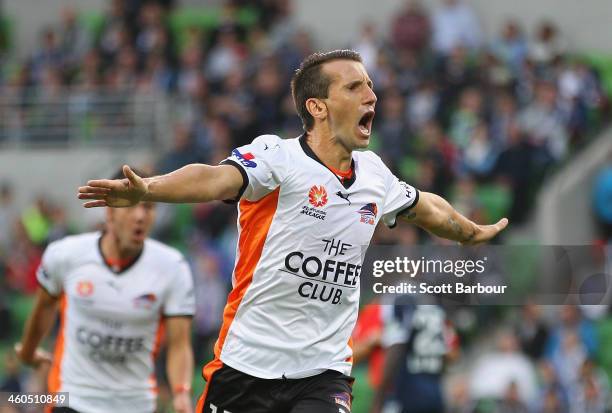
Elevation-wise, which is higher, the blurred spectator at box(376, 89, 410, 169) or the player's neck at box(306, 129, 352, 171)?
the blurred spectator at box(376, 89, 410, 169)

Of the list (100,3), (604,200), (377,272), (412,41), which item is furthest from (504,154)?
(100,3)

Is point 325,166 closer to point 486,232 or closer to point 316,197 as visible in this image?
point 316,197

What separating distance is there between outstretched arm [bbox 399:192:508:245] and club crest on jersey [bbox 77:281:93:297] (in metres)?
2.38

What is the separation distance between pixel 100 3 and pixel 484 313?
40.1 feet

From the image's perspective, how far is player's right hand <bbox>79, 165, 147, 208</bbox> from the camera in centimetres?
556

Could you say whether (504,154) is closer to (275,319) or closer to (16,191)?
(16,191)

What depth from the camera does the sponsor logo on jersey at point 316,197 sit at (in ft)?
21.0

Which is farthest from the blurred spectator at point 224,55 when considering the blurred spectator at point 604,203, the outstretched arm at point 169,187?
the outstretched arm at point 169,187

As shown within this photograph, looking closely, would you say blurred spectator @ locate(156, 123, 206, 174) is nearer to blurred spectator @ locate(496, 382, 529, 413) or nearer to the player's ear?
blurred spectator @ locate(496, 382, 529, 413)

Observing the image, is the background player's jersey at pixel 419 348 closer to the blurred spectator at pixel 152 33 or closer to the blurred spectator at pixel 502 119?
the blurred spectator at pixel 502 119

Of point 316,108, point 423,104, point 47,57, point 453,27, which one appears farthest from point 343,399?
point 47,57

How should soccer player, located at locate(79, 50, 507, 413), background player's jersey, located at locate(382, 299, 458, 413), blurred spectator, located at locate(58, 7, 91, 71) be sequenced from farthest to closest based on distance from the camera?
blurred spectator, located at locate(58, 7, 91, 71)
background player's jersey, located at locate(382, 299, 458, 413)
soccer player, located at locate(79, 50, 507, 413)

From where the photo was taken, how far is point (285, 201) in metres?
6.38

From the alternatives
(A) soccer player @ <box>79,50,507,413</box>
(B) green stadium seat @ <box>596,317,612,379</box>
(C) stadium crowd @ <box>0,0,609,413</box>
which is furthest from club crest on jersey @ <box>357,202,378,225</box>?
(B) green stadium seat @ <box>596,317,612,379</box>
